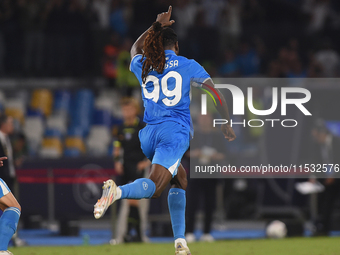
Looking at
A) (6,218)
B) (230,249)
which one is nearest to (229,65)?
(230,249)

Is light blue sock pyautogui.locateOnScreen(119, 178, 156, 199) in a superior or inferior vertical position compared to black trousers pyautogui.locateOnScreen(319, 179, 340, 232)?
superior

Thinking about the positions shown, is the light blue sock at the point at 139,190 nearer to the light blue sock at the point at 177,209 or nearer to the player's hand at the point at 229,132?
the light blue sock at the point at 177,209

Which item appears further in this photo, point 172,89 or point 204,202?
point 204,202

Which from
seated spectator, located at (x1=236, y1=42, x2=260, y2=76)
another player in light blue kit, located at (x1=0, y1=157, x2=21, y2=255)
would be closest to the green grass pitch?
another player in light blue kit, located at (x1=0, y1=157, x2=21, y2=255)

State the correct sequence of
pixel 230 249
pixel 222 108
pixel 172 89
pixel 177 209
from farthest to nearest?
pixel 230 249 < pixel 177 209 < pixel 222 108 < pixel 172 89

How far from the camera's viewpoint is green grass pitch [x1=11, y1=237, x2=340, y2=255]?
25.3 feet

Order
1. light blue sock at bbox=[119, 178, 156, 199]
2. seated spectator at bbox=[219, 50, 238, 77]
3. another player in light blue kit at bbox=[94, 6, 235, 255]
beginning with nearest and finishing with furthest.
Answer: light blue sock at bbox=[119, 178, 156, 199] → another player in light blue kit at bbox=[94, 6, 235, 255] → seated spectator at bbox=[219, 50, 238, 77]

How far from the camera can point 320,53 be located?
1552cm

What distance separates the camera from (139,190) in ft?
17.7

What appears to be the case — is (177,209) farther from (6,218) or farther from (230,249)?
(230,249)

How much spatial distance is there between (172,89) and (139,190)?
110 centimetres

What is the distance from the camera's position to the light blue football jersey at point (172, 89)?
230 inches

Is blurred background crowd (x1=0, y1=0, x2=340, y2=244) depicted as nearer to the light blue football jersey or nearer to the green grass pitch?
the green grass pitch

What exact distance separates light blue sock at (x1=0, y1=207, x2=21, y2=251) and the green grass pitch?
7.41ft
